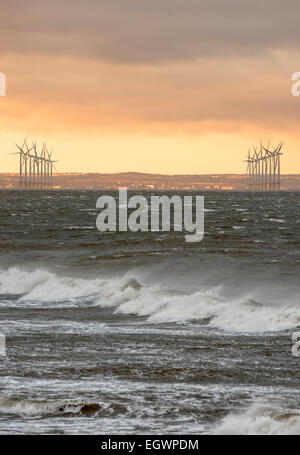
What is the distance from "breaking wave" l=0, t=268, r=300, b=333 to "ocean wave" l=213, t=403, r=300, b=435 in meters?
10.6

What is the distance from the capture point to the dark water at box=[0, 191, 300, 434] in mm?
16203

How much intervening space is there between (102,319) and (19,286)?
12432 millimetres

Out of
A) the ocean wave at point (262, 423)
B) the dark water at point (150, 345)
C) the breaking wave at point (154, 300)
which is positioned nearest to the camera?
the ocean wave at point (262, 423)

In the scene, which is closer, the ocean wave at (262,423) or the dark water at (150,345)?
the ocean wave at (262,423)

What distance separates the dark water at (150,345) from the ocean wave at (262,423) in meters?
0.03

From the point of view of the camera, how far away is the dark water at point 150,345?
53.2ft

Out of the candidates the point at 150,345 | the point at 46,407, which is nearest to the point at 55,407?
the point at 46,407

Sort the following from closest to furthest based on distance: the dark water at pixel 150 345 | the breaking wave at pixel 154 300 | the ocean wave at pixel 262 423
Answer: the ocean wave at pixel 262 423 < the dark water at pixel 150 345 < the breaking wave at pixel 154 300

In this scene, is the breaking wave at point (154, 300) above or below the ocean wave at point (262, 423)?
below
